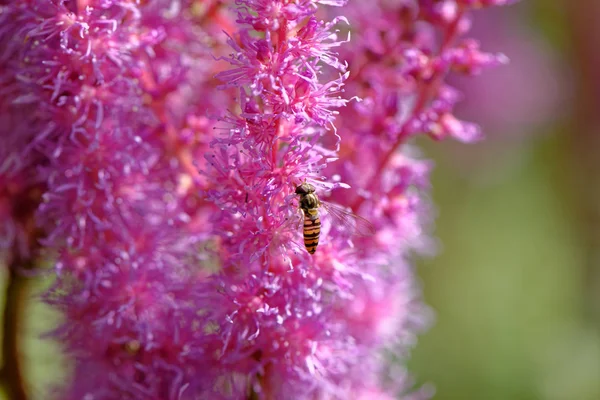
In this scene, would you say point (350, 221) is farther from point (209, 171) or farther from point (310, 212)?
point (209, 171)

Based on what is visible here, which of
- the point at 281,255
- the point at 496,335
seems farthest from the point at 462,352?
the point at 281,255

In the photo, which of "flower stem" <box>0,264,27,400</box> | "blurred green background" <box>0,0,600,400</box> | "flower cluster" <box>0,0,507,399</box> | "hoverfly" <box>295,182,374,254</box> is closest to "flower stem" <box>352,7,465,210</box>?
"flower cluster" <box>0,0,507,399</box>

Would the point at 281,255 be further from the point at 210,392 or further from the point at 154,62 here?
the point at 154,62

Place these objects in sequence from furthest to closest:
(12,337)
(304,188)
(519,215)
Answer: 1. (519,215)
2. (12,337)
3. (304,188)

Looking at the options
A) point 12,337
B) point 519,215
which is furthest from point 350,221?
point 519,215

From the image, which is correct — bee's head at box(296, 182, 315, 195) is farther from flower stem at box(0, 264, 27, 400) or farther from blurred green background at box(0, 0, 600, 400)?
blurred green background at box(0, 0, 600, 400)

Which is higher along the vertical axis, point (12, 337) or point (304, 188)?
point (304, 188)
